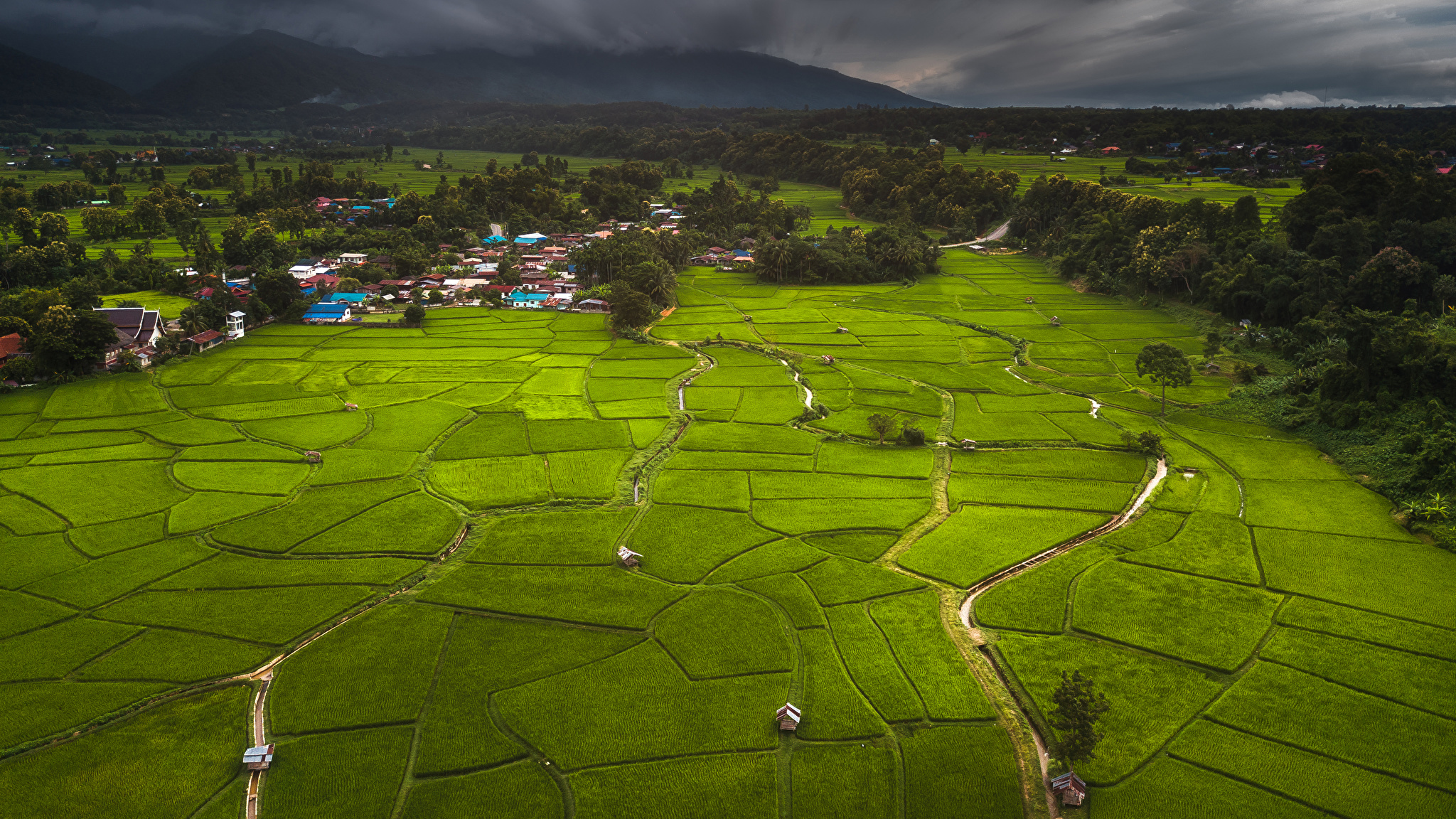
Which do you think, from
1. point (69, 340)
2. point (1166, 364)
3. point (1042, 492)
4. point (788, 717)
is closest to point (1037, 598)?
point (1042, 492)

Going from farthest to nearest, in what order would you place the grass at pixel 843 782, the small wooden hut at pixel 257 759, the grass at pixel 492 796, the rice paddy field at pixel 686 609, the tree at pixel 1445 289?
the tree at pixel 1445 289 < the rice paddy field at pixel 686 609 < the small wooden hut at pixel 257 759 < the grass at pixel 843 782 < the grass at pixel 492 796

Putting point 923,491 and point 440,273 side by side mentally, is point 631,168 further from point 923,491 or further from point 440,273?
point 923,491

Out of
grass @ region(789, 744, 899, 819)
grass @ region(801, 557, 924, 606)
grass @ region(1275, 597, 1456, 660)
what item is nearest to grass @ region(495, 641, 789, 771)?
grass @ region(789, 744, 899, 819)

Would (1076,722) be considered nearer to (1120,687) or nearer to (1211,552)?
(1120,687)

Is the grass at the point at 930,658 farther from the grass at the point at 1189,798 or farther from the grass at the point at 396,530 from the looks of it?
the grass at the point at 396,530

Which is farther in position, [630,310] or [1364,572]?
[630,310]

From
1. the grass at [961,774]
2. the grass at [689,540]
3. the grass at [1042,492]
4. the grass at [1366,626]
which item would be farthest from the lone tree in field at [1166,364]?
the grass at [961,774]

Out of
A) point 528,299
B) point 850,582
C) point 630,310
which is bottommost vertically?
point 850,582
